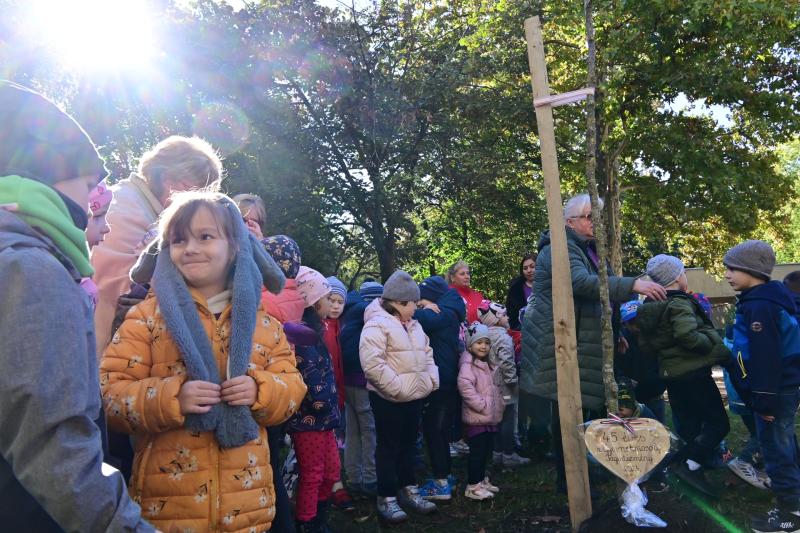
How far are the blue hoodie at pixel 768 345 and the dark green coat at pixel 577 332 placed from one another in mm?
952

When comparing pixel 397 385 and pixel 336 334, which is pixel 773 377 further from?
pixel 336 334

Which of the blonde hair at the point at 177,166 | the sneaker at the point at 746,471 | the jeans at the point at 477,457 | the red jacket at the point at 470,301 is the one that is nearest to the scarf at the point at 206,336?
the blonde hair at the point at 177,166

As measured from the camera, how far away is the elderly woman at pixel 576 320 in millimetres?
4414

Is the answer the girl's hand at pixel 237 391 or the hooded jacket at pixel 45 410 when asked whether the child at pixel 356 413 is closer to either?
the girl's hand at pixel 237 391

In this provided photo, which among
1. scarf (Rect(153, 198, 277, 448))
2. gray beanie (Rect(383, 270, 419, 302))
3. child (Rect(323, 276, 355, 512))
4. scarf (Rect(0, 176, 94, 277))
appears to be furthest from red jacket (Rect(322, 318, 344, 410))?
scarf (Rect(0, 176, 94, 277))

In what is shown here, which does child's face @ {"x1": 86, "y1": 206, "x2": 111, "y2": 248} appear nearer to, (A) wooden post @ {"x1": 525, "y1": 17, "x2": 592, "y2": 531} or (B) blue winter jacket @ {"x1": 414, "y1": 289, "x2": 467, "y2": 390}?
(A) wooden post @ {"x1": 525, "y1": 17, "x2": 592, "y2": 531}

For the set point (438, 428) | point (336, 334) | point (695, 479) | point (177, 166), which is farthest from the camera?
point (336, 334)

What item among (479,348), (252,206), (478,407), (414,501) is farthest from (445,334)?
(252,206)

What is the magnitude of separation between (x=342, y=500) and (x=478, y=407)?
1252 millimetres

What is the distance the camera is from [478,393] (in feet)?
17.5

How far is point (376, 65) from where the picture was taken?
14711mm

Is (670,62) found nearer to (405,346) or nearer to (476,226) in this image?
(476,226)

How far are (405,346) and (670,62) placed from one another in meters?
12.4

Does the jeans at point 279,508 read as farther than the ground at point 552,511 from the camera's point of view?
No
